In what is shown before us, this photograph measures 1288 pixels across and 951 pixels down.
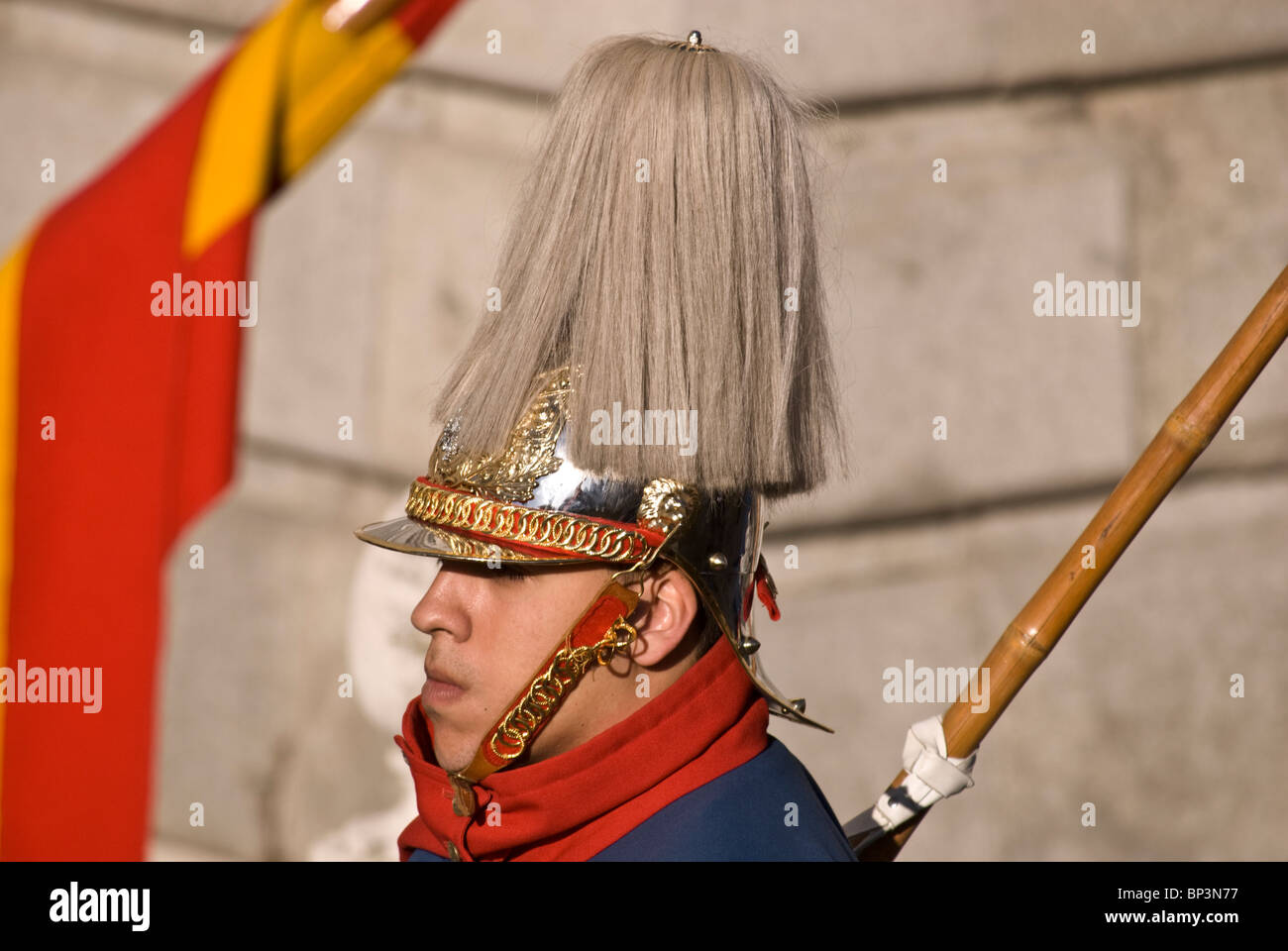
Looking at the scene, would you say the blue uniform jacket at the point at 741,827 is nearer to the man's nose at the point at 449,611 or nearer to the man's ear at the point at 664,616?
the man's ear at the point at 664,616

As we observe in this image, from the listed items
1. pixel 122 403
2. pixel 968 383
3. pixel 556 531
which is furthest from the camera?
pixel 968 383

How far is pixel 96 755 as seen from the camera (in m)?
3.63

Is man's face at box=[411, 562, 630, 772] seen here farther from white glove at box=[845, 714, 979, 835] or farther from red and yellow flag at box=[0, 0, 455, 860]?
red and yellow flag at box=[0, 0, 455, 860]

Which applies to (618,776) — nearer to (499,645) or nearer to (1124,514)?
(499,645)

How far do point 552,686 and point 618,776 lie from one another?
0.16 metres

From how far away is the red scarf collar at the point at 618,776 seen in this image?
199 centimetres

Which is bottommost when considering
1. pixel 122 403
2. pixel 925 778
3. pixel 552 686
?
pixel 925 778

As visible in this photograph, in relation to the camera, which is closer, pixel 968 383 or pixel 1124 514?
pixel 1124 514

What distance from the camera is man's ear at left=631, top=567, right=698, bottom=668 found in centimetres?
202

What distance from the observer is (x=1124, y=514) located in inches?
88.5

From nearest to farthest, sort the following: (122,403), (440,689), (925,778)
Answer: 1. (440,689)
2. (925,778)
3. (122,403)

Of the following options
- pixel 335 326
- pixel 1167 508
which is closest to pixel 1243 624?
pixel 1167 508

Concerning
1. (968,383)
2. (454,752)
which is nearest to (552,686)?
(454,752)

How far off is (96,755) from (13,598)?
1.47ft
